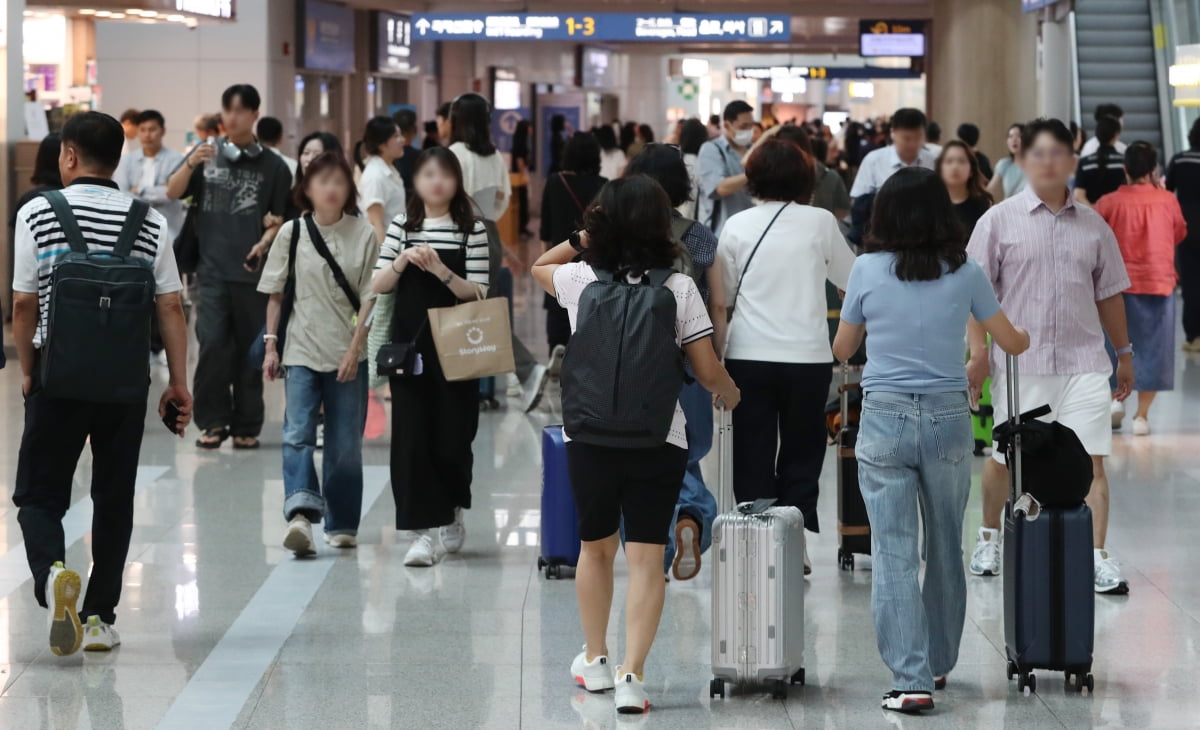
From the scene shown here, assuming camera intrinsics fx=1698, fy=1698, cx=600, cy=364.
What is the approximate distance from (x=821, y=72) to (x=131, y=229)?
Answer: 3770cm

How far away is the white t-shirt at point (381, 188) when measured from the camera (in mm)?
9180

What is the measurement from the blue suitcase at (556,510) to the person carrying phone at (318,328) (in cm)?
84

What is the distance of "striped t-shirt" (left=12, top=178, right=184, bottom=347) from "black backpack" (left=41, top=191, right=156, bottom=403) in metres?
0.02

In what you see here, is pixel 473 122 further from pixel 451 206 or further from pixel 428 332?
pixel 428 332

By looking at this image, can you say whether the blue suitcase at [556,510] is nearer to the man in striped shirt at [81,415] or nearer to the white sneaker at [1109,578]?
the man in striped shirt at [81,415]

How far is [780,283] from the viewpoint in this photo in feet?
18.2

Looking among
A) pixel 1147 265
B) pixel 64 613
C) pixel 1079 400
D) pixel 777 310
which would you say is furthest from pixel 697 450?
pixel 1147 265

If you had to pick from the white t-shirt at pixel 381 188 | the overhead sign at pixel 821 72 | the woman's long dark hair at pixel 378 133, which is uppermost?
the overhead sign at pixel 821 72

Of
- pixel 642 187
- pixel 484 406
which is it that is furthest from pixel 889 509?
pixel 484 406

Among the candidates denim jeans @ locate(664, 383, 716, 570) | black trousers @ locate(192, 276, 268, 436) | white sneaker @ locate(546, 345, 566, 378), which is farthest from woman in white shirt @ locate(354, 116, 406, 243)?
denim jeans @ locate(664, 383, 716, 570)

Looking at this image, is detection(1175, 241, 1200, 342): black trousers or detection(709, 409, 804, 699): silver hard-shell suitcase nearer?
detection(709, 409, 804, 699): silver hard-shell suitcase

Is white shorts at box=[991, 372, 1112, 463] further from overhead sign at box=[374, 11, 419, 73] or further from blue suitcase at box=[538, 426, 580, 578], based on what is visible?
overhead sign at box=[374, 11, 419, 73]

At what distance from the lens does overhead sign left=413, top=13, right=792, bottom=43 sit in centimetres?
2077

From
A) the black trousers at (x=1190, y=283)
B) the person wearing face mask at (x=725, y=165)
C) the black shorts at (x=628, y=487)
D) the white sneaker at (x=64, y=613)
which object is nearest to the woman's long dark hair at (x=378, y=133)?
the person wearing face mask at (x=725, y=165)
